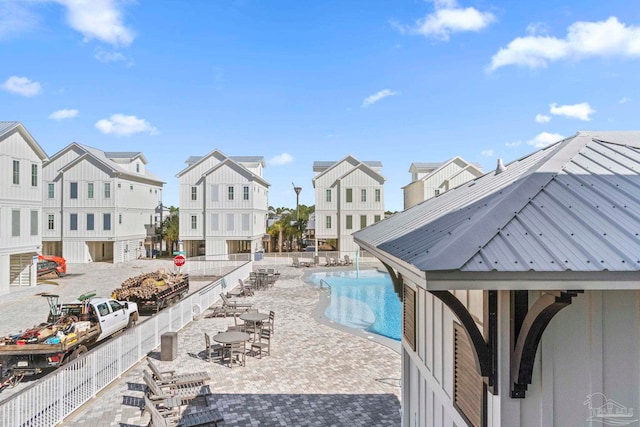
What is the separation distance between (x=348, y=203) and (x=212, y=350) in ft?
97.3

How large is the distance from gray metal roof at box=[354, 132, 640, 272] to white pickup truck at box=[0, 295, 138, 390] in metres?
10.3

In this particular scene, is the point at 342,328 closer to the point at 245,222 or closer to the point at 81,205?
the point at 245,222

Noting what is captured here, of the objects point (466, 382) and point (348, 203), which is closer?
point (466, 382)

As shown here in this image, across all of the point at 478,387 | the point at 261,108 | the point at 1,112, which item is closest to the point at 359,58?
the point at 261,108

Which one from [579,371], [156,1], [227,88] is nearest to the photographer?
[579,371]

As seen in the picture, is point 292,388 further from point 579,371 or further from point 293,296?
point 293,296

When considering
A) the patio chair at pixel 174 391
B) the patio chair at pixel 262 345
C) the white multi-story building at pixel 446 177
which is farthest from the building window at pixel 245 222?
the patio chair at pixel 174 391

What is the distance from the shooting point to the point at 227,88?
29375 millimetres

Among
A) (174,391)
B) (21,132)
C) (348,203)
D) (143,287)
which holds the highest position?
(21,132)

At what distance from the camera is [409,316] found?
20.2 feet

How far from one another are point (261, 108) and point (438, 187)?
20622mm

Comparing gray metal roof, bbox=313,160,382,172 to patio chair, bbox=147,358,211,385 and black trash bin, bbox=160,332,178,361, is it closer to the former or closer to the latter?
black trash bin, bbox=160,332,178,361

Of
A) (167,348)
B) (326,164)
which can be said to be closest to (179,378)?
(167,348)

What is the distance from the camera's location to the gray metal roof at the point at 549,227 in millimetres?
2180
